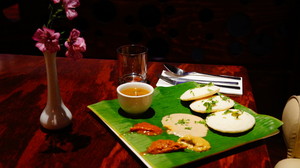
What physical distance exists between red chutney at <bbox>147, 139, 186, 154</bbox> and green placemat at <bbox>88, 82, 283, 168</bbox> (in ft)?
0.05

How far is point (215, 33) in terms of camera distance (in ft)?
9.16

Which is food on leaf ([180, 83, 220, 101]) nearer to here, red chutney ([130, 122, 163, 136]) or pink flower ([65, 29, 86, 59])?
red chutney ([130, 122, 163, 136])

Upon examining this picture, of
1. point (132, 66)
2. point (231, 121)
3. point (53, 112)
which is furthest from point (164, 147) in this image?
point (132, 66)

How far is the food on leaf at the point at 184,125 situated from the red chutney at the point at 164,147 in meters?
0.08

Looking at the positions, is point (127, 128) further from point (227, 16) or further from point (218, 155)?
point (227, 16)

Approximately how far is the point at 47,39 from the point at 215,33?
2.16 metres

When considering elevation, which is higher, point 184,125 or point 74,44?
point 74,44

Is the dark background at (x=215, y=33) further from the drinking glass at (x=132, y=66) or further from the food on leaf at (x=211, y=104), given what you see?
the food on leaf at (x=211, y=104)

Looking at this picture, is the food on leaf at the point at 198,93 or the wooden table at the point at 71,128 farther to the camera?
the food on leaf at the point at 198,93

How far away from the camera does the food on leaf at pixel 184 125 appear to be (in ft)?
3.32

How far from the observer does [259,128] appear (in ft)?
3.40

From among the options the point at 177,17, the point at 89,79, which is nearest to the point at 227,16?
the point at 177,17

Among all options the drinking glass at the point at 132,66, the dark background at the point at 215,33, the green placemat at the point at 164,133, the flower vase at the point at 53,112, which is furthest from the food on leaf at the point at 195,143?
the dark background at the point at 215,33

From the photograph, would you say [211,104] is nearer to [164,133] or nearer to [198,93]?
[198,93]
